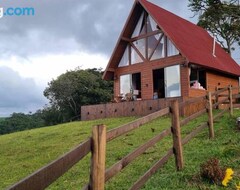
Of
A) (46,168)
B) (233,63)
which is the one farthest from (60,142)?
(233,63)

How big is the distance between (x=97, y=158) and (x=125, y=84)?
1935 cm

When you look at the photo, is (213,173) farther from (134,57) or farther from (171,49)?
(134,57)

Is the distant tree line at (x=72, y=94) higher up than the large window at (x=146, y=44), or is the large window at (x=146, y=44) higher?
the large window at (x=146, y=44)

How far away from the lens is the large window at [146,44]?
20.3 m

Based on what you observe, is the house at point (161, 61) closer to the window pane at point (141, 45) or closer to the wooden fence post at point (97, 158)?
the window pane at point (141, 45)

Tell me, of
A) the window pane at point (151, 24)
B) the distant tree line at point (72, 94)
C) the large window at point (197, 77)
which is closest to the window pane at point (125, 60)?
the window pane at point (151, 24)

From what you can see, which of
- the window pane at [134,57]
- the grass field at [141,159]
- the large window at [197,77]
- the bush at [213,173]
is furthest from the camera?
the window pane at [134,57]

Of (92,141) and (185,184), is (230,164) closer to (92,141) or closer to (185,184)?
(185,184)

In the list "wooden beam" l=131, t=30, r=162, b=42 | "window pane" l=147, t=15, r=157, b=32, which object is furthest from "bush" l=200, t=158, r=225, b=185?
"window pane" l=147, t=15, r=157, b=32

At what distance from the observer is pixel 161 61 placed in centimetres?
2045

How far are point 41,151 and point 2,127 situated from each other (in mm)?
35991

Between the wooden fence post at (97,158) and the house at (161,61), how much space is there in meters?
15.4

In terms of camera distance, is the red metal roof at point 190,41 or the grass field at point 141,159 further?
the red metal roof at point 190,41

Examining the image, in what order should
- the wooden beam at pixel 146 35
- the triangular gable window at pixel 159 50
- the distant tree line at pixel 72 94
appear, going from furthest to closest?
the distant tree line at pixel 72 94 → the wooden beam at pixel 146 35 → the triangular gable window at pixel 159 50
